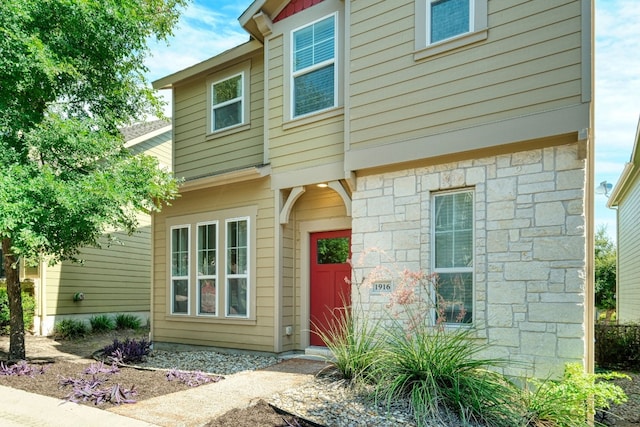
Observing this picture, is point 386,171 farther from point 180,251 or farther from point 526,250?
point 180,251

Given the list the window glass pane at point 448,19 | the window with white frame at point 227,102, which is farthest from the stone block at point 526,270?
the window with white frame at point 227,102

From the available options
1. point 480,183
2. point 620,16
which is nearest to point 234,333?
point 480,183

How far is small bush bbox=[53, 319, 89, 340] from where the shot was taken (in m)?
11.7

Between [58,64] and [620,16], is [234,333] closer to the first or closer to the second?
[58,64]

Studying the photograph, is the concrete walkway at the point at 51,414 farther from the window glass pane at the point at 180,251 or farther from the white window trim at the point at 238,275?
the window glass pane at the point at 180,251

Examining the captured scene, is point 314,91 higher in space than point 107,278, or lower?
higher

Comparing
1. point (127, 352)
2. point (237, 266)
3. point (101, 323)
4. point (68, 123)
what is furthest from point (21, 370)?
point (101, 323)

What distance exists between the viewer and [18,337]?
790cm

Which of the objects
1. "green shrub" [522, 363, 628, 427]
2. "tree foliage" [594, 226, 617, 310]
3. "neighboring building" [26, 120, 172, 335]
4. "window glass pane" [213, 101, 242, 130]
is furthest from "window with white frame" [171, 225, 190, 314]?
"tree foliage" [594, 226, 617, 310]

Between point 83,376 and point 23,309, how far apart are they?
6120 mm

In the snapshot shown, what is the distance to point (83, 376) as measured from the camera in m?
6.49

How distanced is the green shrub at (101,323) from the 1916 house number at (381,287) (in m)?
9.34

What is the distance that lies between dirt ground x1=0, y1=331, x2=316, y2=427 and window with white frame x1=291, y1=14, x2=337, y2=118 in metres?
4.29

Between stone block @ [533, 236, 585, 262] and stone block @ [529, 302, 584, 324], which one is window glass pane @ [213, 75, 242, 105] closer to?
stone block @ [533, 236, 585, 262]
